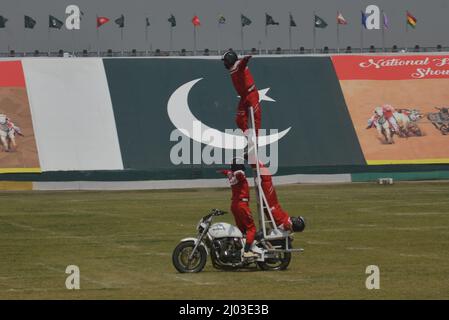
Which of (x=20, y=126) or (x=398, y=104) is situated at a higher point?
(x=20, y=126)

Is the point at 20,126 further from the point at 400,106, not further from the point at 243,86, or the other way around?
the point at 243,86

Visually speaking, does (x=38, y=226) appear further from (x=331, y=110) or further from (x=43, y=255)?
(x=331, y=110)

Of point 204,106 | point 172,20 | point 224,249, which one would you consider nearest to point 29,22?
point 172,20

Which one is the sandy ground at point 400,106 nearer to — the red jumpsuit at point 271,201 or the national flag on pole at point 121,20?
the national flag on pole at point 121,20

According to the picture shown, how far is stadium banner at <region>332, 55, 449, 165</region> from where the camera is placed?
300 ft

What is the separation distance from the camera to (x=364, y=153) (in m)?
91.1

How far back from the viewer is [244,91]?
24219 mm

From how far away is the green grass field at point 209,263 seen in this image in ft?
67.9

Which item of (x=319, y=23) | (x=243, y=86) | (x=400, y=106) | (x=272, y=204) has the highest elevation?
(x=243, y=86)

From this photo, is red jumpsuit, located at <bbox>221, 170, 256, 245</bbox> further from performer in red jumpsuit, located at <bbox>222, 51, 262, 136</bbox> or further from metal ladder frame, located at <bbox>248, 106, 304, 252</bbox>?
performer in red jumpsuit, located at <bbox>222, 51, 262, 136</bbox>

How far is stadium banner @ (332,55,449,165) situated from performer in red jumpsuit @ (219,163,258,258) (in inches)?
2606

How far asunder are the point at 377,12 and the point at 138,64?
31.5 m

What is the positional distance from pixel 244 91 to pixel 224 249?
3.49m
